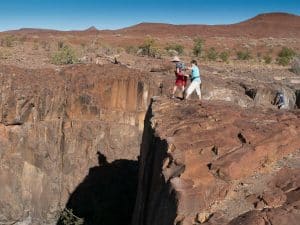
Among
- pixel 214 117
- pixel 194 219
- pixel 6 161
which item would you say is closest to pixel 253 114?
pixel 214 117

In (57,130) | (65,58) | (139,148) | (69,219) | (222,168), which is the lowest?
(69,219)

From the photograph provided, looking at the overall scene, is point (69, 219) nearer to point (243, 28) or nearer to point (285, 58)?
point (285, 58)

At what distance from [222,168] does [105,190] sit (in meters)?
12.5

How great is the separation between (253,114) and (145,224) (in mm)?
3456

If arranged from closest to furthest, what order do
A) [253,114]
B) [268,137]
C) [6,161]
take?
1. [268,137]
2. [253,114]
3. [6,161]

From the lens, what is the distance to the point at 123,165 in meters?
21.9

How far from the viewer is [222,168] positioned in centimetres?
963

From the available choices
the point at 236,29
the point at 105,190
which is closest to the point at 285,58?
the point at 105,190

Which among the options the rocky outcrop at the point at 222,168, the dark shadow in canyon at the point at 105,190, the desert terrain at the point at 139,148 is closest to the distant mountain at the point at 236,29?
the desert terrain at the point at 139,148

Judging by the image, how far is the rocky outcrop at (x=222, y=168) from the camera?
863 centimetres

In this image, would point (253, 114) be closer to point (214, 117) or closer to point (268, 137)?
point (214, 117)

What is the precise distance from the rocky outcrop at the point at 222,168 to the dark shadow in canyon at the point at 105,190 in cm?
775

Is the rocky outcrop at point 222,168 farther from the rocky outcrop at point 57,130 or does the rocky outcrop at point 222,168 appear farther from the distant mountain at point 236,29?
the distant mountain at point 236,29

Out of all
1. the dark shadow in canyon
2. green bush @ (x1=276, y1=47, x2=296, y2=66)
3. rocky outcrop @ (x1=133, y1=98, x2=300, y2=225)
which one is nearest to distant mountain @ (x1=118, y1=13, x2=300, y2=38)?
green bush @ (x1=276, y1=47, x2=296, y2=66)
